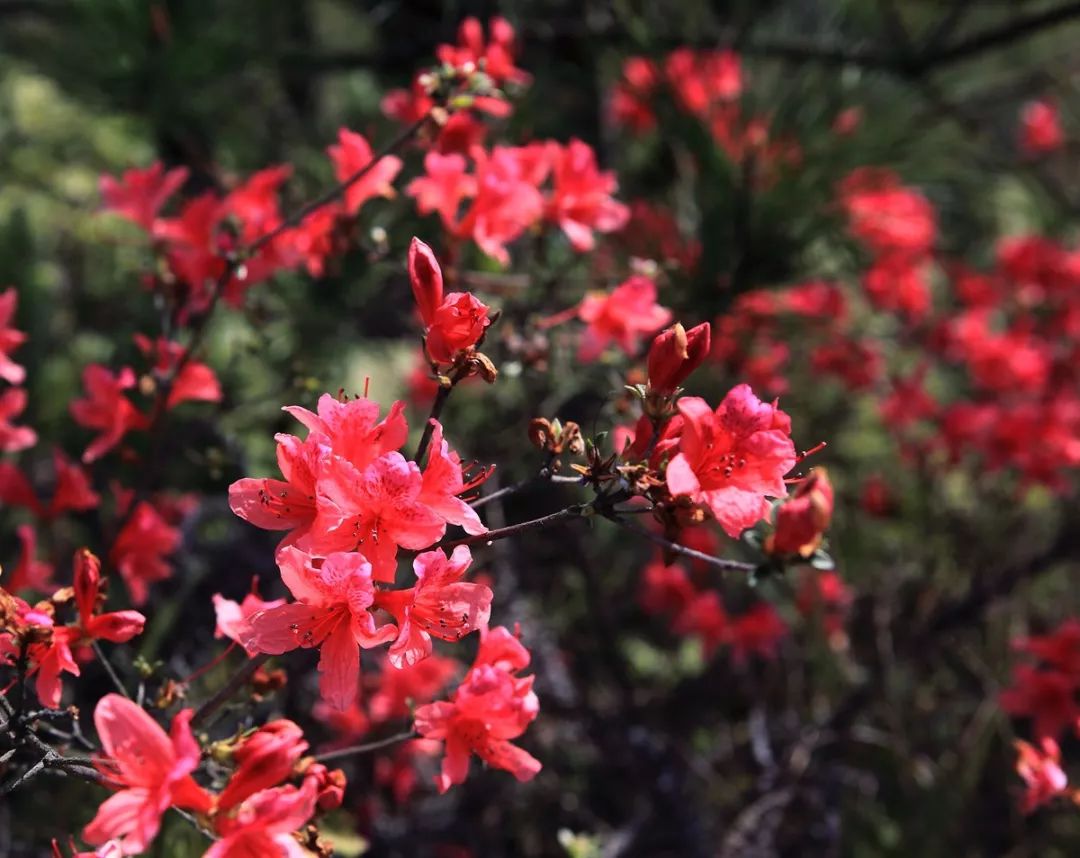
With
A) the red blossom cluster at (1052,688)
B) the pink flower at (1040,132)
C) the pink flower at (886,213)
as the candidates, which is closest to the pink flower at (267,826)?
the red blossom cluster at (1052,688)

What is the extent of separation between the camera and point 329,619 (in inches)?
32.0

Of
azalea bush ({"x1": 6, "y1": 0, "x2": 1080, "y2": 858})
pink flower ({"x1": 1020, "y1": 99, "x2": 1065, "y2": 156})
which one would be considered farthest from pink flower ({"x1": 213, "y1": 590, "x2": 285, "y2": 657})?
pink flower ({"x1": 1020, "y1": 99, "x2": 1065, "y2": 156})

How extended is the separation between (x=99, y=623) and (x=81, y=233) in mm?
2385

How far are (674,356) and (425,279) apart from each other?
230 millimetres

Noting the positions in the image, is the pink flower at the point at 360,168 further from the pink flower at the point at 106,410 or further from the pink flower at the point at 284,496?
the pink flower at the point at 284,496

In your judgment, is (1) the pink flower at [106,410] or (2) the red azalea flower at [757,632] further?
(2) the red azalea flower at [757,632]

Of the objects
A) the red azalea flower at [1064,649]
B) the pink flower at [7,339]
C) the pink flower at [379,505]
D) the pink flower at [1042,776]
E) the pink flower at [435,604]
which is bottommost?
the red azalea flower at [1064,649]

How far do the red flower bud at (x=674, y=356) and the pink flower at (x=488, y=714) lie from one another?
10.9 inches

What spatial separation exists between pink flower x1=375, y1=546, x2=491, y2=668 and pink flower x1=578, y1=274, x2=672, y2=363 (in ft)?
1.82

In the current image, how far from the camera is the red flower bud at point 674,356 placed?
2.74 feet

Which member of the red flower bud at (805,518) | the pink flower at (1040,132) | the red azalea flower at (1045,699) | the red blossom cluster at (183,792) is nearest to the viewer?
the red blossom cluster at (183,792)

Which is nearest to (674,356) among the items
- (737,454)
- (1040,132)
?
(737,454)

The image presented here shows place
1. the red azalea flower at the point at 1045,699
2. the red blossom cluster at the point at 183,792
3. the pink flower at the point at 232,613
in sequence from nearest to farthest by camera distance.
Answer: the red blossom cluster at the point at 183,792 < the pink flower at the point at 232,613 < the red azalea flower at the point at 1045,699

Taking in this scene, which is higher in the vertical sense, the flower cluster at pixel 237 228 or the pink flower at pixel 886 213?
the flower cluster at pixel 237 228
